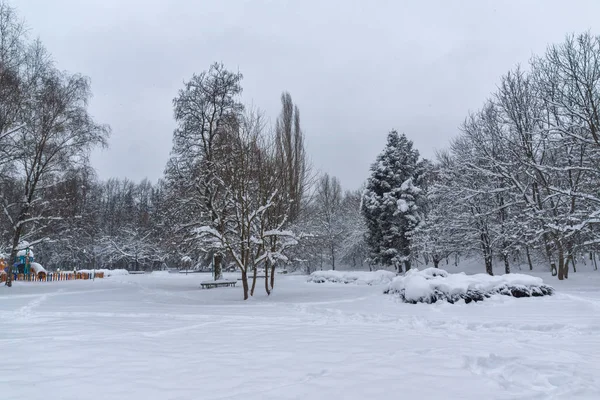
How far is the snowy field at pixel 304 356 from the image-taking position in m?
3.65

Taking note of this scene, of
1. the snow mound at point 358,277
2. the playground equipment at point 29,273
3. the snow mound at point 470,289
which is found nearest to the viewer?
the snow mound at point 470,289

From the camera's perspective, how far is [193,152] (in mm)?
21453

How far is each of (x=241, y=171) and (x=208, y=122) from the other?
8.35m

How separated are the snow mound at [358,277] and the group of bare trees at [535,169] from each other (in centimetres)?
457

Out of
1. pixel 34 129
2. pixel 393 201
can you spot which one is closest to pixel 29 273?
pixel 34 129

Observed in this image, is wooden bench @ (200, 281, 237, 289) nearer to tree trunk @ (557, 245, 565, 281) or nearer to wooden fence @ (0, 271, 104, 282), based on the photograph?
tree trunk @ (557, 245, 565, 281)

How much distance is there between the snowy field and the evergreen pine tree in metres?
19.2

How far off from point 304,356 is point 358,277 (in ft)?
63.0

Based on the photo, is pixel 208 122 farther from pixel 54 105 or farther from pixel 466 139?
pixel 466 139

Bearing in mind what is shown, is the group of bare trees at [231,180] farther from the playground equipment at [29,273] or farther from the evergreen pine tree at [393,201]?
the playground equipment at [29,273]

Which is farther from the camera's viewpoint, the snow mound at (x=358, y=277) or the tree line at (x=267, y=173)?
the snow mound at (x=358, y=277)

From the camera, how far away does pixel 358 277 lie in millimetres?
23672

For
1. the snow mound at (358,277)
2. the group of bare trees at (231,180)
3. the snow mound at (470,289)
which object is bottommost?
the snow mound at (358,277)

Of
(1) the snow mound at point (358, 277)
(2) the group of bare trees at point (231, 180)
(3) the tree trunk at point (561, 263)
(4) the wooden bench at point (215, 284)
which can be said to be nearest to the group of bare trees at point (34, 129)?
(2) the group of bare trees at point (231, 180)
